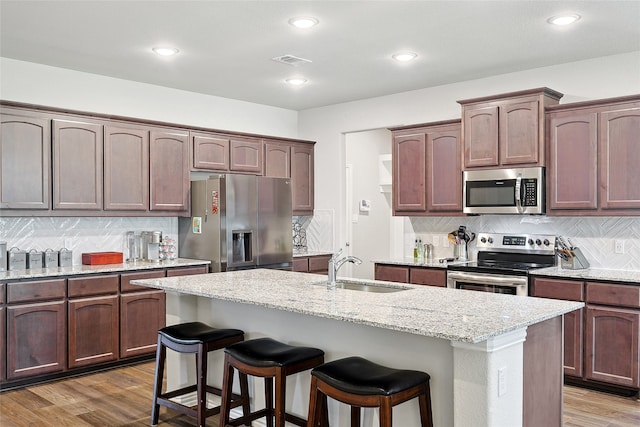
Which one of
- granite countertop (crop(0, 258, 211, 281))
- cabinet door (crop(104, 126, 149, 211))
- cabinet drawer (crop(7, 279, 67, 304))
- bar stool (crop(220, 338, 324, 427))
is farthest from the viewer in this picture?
cabinet door (crop(104, 126, 149, 211))

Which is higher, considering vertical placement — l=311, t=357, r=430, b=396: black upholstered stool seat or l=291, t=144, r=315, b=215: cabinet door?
l=291, t=144, r=315, b=215: cabinet door

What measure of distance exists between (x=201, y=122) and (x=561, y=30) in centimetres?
373

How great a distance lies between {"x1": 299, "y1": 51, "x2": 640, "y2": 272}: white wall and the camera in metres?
4.58

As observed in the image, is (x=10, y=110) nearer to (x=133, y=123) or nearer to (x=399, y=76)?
(x=133, y=123)

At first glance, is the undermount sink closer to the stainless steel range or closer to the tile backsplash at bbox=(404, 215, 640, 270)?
the stainless steel range

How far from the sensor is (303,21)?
3.75 metres

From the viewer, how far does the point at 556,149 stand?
179 inches

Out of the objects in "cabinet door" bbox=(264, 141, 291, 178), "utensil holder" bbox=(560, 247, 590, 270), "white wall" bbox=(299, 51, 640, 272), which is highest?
"white wall" bbox=(299, 51, 640, 272)

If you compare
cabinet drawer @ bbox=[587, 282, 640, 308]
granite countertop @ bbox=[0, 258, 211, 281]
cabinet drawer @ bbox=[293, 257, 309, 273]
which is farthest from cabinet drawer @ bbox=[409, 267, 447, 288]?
granite countertop @ bbox=[0, 258, 211, 281]

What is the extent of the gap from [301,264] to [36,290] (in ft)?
9.30

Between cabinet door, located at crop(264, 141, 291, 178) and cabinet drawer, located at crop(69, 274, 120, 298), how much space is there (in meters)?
2.27

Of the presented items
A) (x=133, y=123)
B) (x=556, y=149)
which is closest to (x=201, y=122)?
(x=133, y=123)

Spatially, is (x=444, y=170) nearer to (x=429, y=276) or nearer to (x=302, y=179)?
(x=429, y=276)

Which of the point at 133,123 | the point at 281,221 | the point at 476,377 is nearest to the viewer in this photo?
the point at 476,377
